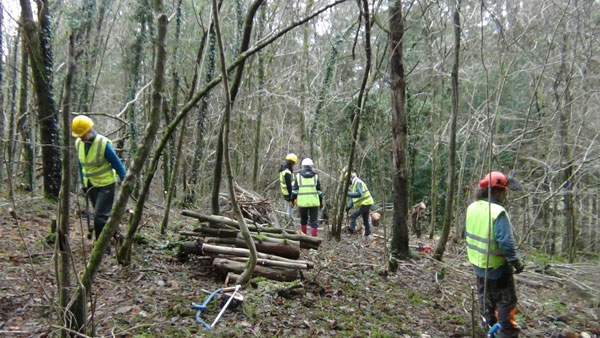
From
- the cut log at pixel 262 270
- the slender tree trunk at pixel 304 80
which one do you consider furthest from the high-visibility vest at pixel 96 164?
the slender tree trunk at pixel 304 80

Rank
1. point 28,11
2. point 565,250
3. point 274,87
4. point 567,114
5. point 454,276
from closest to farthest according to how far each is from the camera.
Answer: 1. point 28,11
2. point 454,276
3. point 567,114
4. point 565,250
5. point 274,87

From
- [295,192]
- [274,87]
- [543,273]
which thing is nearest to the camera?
[543,273]

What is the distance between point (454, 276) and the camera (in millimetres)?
7867

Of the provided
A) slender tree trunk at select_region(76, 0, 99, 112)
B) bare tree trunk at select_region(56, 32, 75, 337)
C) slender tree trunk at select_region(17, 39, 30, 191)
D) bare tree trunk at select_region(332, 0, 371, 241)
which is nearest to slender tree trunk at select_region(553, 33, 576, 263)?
bare tree trunk at select_region(332, 0, 371, 241)

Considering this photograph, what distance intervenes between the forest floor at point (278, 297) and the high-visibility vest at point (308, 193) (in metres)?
1.53

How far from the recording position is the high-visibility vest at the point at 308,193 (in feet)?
30.7

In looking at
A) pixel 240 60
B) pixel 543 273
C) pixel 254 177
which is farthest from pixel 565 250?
pixel 240 60

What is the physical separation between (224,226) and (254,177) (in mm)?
9361

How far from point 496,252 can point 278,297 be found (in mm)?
2736

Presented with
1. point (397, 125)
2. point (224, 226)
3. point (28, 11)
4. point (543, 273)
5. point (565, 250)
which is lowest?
point (565, 250)

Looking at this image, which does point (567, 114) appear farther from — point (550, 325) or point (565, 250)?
point (550, 325)

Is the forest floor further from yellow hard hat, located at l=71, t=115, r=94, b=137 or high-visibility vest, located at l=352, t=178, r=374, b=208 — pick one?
high-visibility vest, located at l=352, t=178, r=374, b=208

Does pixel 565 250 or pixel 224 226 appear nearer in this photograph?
pixel 224 226

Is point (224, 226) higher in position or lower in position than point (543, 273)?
higher
